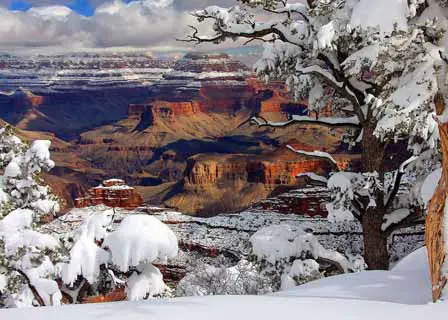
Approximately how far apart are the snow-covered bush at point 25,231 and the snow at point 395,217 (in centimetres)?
788

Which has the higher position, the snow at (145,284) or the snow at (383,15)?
the snow at (383,15)

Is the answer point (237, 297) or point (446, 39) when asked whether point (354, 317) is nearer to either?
point (237, 297)

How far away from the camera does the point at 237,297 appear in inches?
202

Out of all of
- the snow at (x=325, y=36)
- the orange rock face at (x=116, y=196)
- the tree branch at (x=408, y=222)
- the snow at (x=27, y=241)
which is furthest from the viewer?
the orange rock face at (x=116, y=196)

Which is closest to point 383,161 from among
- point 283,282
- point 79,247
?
point 283,282

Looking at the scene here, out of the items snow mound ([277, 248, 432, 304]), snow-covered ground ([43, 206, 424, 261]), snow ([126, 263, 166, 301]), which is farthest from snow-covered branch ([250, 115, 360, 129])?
snow-covered ground ([43, 206, 424, 261])

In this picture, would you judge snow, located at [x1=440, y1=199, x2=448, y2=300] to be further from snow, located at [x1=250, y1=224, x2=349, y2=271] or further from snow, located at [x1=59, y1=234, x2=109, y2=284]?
snow, located at [x1=59, y1=234, x2=109, y2=284]

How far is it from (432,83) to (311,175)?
4376 millimetres

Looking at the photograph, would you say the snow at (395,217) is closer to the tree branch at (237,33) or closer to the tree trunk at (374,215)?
the tree trunk at (374,215)

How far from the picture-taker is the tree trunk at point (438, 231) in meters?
5.11

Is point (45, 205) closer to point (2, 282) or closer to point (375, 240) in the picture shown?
point (2, 282)

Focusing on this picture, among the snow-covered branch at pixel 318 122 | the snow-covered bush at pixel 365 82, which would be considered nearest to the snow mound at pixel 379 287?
the snow-covered bush at pixel 365 82

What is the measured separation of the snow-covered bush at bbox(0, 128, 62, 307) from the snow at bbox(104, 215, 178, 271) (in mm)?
4033

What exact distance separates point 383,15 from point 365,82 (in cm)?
376
